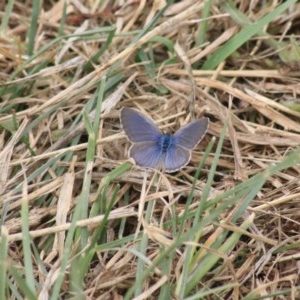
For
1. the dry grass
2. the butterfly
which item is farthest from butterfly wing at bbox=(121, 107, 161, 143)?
the dry grass

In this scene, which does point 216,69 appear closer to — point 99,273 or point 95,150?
point 95,150

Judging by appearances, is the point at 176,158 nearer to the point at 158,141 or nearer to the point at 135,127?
the point at 158,141

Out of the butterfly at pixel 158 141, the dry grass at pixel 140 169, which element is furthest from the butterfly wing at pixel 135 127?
the dry grass at pixel 140 169

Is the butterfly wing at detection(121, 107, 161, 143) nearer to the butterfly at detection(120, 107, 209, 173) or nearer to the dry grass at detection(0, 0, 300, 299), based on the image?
the butterfly at detection(120, 107, 209, 173)

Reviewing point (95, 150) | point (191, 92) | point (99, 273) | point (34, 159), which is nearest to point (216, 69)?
point (191, 92)

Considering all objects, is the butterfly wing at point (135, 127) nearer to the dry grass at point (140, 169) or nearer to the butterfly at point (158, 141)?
the butterfly at point (158, 141)

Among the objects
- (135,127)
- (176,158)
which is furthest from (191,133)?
(135,127)
